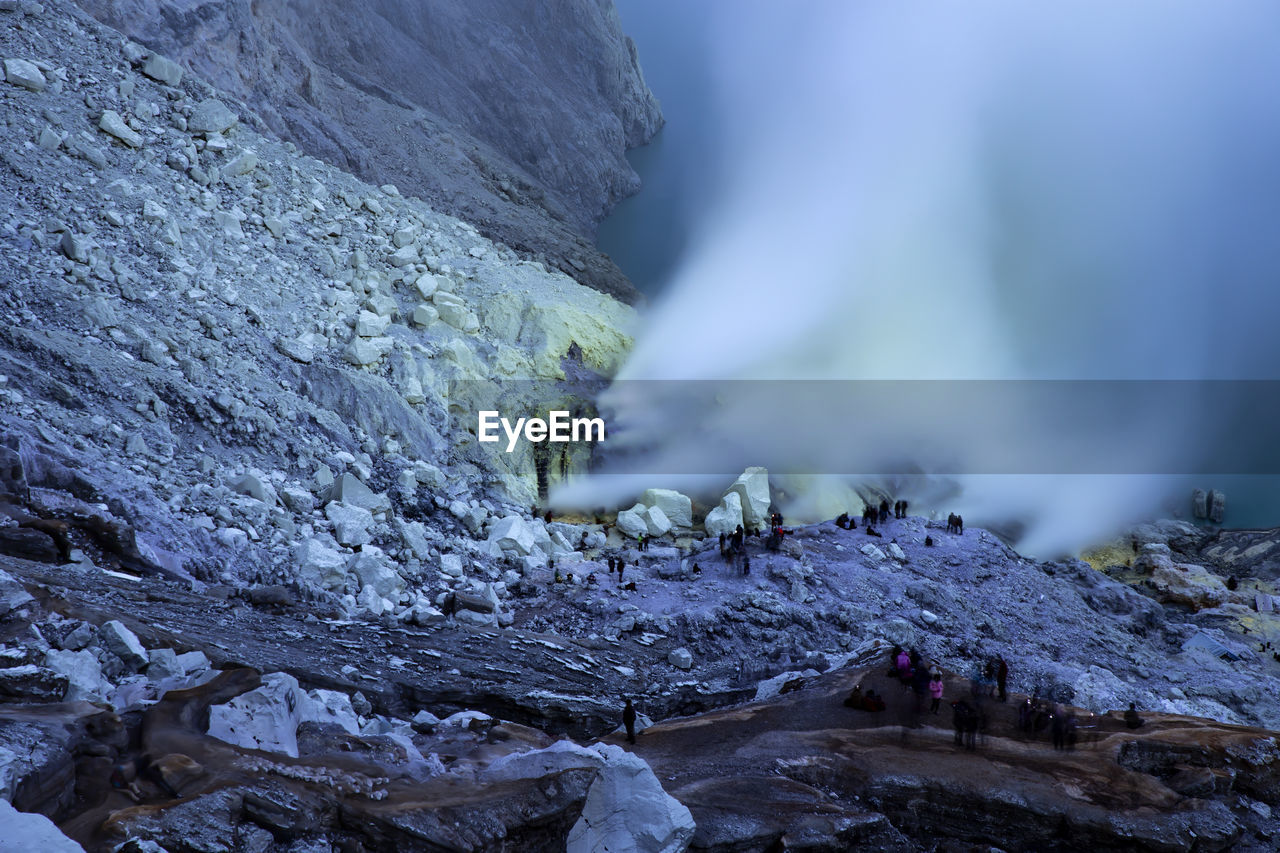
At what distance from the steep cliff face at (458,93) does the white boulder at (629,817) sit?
2675 cm

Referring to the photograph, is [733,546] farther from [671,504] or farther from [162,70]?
[162,70]

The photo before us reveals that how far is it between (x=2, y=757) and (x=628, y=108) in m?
48.0

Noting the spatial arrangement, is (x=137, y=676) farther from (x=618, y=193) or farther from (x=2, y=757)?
(x=618, y=193)

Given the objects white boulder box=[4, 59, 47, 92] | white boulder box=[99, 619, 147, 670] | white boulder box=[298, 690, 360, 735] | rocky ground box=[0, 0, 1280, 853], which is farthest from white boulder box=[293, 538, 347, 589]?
white boulder box=[4, 59, 47, 92]

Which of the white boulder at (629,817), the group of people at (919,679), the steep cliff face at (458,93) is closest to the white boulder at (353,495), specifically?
the white boulder at (629,817)

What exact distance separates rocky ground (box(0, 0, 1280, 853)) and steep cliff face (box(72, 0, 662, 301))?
7.21 feet

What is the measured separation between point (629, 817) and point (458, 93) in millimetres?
40212

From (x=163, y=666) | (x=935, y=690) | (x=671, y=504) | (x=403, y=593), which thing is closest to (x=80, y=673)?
(x=163, y=666)

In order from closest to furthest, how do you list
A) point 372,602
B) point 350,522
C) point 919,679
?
point 919,679
point 372,602
point 350,522

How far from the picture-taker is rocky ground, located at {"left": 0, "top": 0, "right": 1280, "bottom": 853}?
9.83 m

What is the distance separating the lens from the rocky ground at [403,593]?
983cm

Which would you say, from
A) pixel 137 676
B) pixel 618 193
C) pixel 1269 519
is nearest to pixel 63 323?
pixel 137 676

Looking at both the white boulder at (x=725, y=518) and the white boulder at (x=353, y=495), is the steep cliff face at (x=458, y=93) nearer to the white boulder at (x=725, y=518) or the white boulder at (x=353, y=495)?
the white boulder at (x=725, y=518)

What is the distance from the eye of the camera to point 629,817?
1020 centimetres
